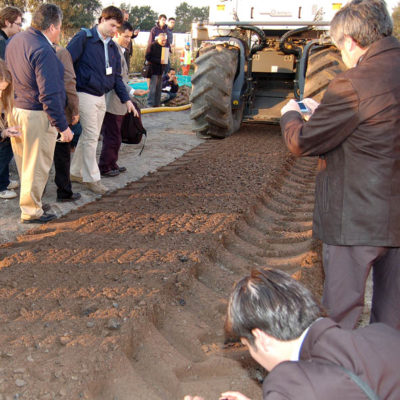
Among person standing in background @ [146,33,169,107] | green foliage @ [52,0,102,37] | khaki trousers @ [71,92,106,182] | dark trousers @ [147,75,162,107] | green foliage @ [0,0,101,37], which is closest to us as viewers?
khaki trousers @ [71,92,106,182]

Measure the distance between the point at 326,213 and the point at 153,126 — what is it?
708 cm

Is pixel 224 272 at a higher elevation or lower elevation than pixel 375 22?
lower

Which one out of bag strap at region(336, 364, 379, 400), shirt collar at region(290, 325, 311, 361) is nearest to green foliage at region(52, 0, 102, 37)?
shirt collar at region(290, 325, 311, 361)

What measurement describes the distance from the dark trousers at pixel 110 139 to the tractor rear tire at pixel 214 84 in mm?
1751

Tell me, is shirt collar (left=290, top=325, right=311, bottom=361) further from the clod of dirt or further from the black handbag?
the black handbag

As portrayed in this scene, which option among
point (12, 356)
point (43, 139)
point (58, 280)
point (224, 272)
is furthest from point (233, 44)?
point (12, 356)

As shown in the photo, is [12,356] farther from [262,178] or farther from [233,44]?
[233,44]

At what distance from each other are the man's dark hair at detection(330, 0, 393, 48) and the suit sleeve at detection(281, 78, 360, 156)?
20 centimetres

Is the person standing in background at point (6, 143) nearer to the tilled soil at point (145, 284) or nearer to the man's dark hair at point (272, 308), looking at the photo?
the tilled soil at point (145, 284)

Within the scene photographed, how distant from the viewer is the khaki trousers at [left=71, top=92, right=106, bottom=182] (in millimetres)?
4871

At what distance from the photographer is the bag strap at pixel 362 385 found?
1266 mm

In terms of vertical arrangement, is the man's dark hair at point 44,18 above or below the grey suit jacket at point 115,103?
above

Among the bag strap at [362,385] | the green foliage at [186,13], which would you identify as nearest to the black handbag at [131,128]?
the bag strap at [362,385]

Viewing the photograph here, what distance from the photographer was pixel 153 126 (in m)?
9.05
